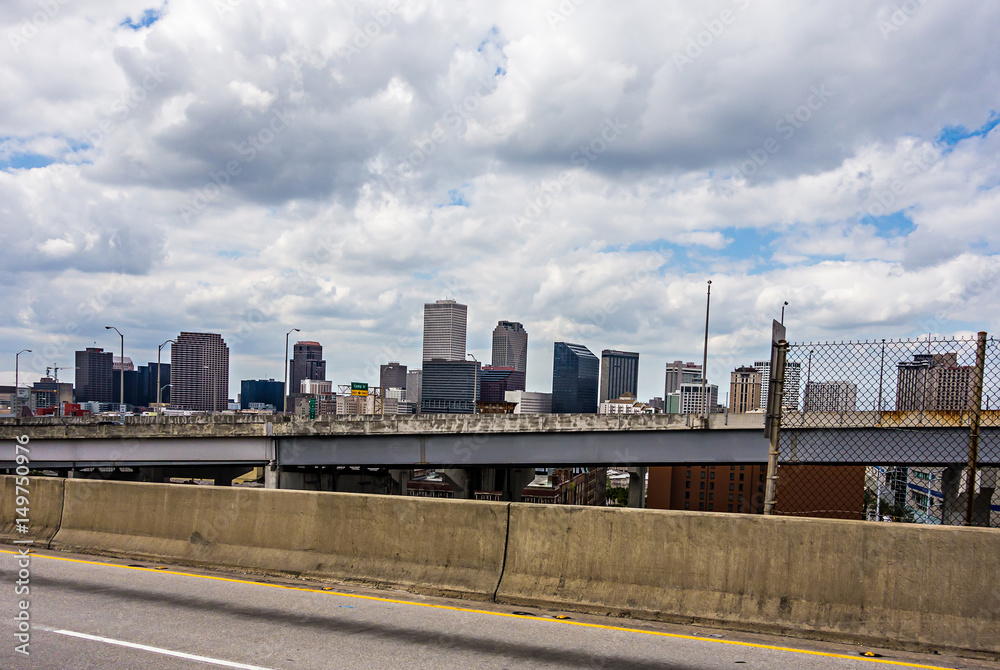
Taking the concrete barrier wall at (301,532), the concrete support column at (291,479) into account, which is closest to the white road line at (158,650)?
the concrete barrier wall at (301,532)

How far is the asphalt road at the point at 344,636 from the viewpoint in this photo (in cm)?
657

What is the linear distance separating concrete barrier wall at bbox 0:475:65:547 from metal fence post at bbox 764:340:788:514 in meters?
11.6

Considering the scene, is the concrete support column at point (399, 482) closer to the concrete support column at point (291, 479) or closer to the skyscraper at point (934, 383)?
the concrete support column at point (291, 479)

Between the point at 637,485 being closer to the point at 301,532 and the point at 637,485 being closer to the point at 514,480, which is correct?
the point at 514,480

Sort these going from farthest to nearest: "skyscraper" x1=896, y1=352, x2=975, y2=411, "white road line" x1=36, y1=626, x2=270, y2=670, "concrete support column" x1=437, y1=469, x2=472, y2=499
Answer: "concrete support column" x1=437, y1=469, x2=472, y2=499
"skyscraper" x1=896, y1=352, x2=975, y2=411
"white road line" x1=36, y1=626, x2=270, y2=670

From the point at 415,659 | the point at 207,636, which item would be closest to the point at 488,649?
the point at 415,659

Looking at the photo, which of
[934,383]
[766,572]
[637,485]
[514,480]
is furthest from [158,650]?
[637,485]

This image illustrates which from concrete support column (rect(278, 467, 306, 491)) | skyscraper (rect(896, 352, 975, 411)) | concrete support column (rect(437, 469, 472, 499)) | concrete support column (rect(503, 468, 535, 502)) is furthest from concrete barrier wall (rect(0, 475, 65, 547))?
concrete support column (rect(437, 469, 472, 499))

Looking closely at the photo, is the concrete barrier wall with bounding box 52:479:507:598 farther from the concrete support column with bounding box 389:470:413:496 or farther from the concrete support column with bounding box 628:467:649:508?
the concrete support column with bounding box 628:467:649:508

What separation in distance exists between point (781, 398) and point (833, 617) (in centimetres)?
232

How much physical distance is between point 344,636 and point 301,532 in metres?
3.13

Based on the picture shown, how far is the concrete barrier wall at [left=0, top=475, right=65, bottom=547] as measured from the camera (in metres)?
12.5

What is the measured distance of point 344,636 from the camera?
288 inches

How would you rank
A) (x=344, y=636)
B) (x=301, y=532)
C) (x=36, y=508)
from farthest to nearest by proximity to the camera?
(x=36, y=508), (x=301, y=532), (x=344, y=636)
